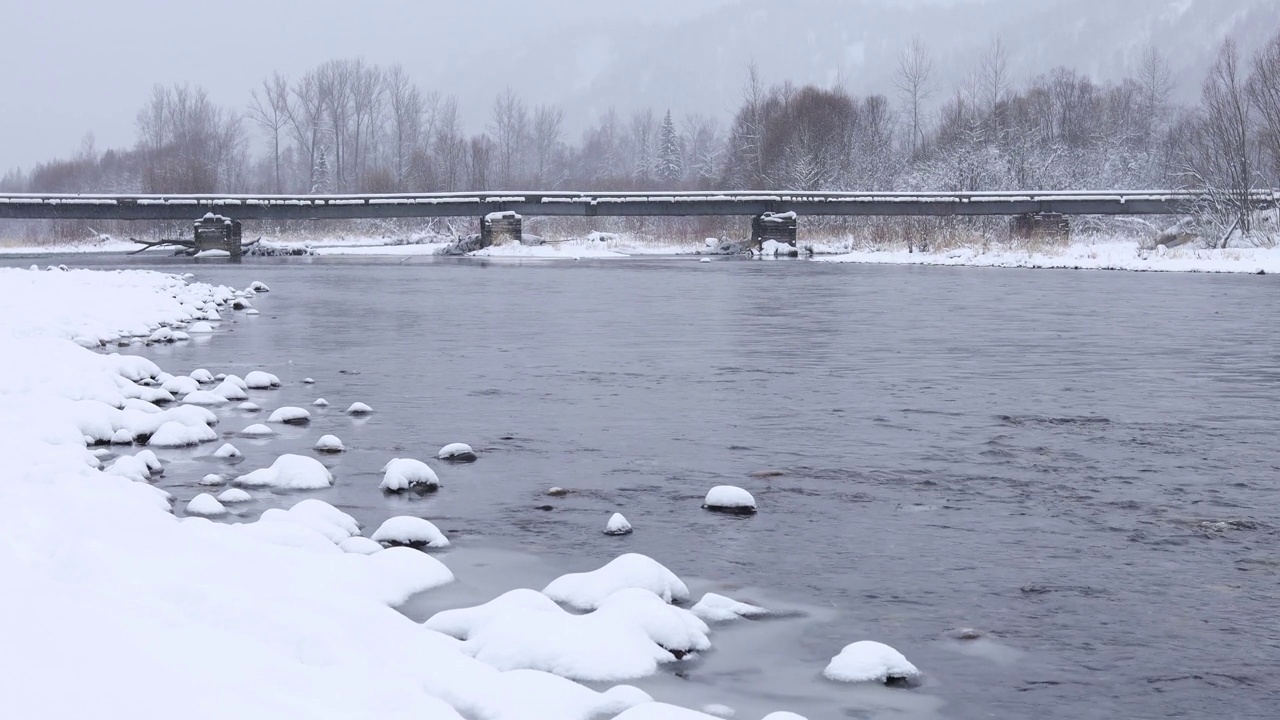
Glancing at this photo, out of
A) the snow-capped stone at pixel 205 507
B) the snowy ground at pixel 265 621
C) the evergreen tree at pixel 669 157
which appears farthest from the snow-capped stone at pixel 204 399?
the evergreen tree at pixel 669 157

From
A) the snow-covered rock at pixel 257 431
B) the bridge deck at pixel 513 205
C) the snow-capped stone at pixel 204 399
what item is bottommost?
the snow-covered rock at pixel 257 431

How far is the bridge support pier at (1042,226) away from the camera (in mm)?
54625

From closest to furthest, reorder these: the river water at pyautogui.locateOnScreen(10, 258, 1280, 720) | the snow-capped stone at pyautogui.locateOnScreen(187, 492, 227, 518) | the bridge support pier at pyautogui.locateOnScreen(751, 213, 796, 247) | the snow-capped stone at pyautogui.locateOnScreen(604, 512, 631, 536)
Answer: the river water at pyautogui.locateOnScreen(10, 258, 1280, 720) < the snow-capped stone at pyautogui.locateOnScreen(604, 512, 631, 536) < the snow-capped stone at pyautogui.locateOnScreen(187, 492, 227, 518) < the bridge support pier at pyautogui.locateOnScreen(751, 213, 796, 247)

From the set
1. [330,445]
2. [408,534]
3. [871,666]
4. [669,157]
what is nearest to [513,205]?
[669,157]

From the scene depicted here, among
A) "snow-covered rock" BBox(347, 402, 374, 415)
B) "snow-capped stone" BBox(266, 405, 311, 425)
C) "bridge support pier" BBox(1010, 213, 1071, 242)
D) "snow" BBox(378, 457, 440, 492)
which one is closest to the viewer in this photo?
"snow" BBox(378, 457, 440, 492)

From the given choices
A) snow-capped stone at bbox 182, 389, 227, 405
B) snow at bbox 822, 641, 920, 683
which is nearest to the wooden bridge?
snow-capped stone at bbox 182, 389, 227, 405

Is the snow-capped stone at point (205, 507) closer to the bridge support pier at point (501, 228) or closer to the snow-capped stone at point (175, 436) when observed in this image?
the snow-capped stone at point (175, 436)

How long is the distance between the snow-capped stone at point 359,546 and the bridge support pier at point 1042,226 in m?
51.7

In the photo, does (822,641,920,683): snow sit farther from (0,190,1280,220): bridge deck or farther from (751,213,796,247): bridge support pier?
(0,190,1280,220): bridge deck

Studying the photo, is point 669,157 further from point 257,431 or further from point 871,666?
point 871,666

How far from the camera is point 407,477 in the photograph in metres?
6.92

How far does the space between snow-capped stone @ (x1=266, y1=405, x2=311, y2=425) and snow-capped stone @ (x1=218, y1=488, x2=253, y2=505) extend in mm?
2709

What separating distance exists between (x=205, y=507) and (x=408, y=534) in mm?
1133

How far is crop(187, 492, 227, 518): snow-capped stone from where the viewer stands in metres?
6.09
